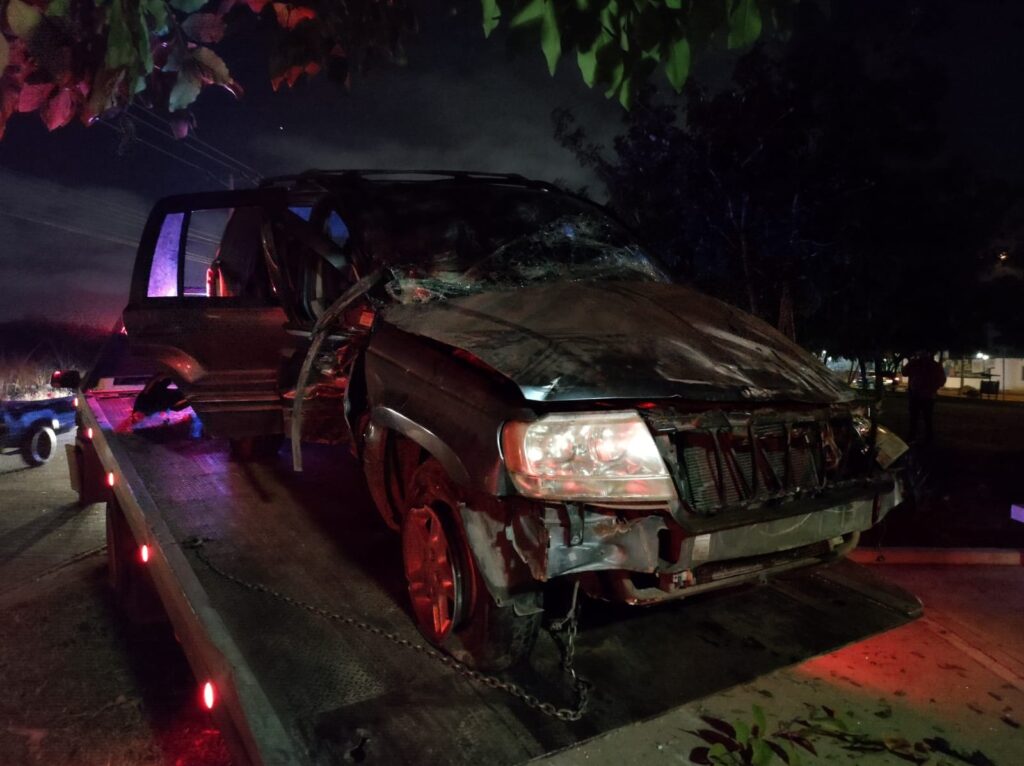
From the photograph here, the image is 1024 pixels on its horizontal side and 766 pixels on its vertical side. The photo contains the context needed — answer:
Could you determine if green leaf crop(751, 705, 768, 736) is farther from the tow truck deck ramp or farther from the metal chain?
the metal chain

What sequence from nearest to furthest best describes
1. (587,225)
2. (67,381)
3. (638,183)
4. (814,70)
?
1. (587,225)
2. (67,381)
3. (814,70)
4. (638,183)

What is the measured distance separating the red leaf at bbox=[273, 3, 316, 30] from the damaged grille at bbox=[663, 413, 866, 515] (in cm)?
217

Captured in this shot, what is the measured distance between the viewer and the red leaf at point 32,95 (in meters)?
2.31

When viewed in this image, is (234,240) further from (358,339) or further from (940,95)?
(940,95)

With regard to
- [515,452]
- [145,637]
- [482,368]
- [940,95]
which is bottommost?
[145,637]

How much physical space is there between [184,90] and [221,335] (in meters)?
1.96

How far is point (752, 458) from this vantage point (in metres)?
2.40

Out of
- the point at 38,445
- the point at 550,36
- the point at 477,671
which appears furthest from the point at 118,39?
the point at 38,445

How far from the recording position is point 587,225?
4.05 m

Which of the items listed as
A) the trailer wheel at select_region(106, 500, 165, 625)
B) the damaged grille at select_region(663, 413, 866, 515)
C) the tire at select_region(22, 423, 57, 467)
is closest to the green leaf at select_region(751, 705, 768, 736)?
the damaged grille at select_region(663, 413, 866, 515)

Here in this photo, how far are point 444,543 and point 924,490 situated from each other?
19.3ft

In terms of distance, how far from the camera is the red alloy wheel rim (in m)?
2.51

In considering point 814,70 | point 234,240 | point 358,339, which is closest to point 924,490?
point 814,70

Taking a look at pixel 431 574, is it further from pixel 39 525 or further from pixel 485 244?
pixel 39 525
